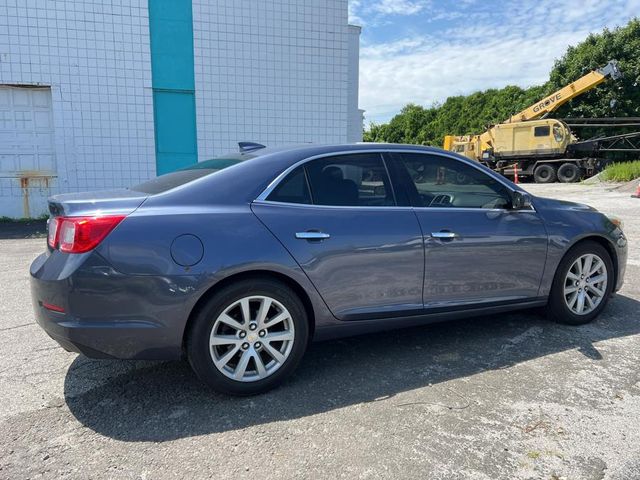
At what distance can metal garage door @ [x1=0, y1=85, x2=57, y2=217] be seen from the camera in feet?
34.5

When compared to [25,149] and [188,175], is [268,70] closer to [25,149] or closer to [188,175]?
[25,149]

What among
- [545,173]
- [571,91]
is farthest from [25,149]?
[571,91]

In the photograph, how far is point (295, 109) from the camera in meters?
12.0

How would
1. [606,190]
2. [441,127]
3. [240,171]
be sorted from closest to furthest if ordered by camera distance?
[240,171], [606,190], [441,127]

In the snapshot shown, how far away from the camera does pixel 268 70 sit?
11680mm

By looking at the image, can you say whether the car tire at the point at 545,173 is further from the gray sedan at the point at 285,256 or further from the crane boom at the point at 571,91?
the gray sedan at the point at 285,256

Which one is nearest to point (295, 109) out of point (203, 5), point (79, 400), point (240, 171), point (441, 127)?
point (203, 5)

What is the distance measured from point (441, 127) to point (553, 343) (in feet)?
149

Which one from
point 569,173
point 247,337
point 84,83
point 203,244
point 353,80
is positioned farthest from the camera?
point 569,173

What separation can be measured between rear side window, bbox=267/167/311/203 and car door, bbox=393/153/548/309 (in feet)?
2.57

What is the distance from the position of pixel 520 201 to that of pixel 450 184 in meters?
0.59

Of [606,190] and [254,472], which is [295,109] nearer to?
[254,472]

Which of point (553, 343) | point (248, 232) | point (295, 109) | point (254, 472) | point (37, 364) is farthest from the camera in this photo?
point (295, 109)

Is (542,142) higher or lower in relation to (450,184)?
higher
